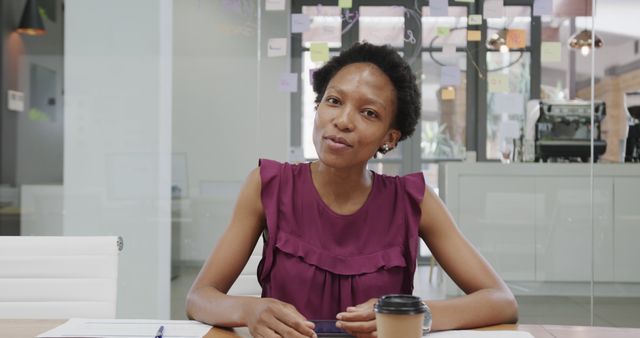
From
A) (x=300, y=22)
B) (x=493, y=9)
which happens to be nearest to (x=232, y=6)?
(x=300, y=22)

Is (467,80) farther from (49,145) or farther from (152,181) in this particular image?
(49,145)

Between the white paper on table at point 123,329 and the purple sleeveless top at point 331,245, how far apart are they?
276 mm

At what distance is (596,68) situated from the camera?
13.1 ft

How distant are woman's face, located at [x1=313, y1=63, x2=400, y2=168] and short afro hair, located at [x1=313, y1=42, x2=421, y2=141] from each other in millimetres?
19

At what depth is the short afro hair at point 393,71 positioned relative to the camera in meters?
1.70

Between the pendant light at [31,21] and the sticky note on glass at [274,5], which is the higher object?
the sticky note on glass at [274,5]

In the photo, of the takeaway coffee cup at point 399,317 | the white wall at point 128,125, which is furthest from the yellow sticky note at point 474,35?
the takeaway coffee cup at point 399,317

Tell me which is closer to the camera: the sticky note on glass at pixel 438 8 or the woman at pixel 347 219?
the woman at pixel 347 219

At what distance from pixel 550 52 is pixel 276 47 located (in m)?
1.41

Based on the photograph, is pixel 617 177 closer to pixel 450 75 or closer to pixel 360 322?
pixel 450 75

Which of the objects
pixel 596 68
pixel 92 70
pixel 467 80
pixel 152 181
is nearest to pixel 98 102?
pixel 92 70

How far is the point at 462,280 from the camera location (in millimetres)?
1676

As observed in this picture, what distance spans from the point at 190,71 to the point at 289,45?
1.73 feet

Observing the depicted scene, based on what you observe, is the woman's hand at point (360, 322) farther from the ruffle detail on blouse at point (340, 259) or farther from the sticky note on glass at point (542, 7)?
the sticky note on glass at point (542, 7)
